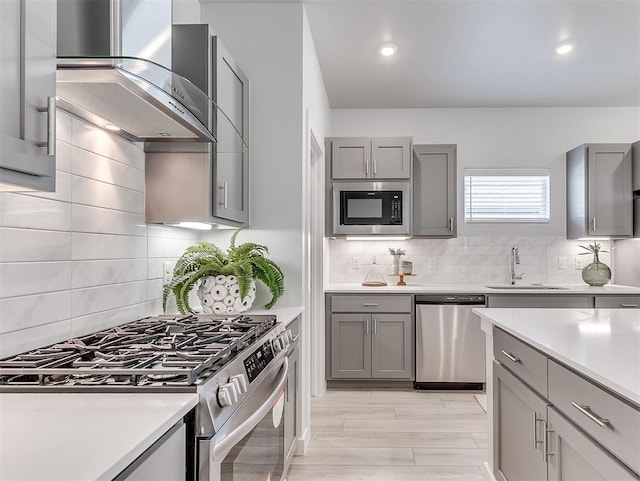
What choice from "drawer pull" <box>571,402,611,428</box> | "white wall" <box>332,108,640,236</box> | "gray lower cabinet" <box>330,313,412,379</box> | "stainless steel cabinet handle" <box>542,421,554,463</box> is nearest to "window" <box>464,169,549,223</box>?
"white wall" <box>332,108,640,236</box>

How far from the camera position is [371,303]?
170 inches

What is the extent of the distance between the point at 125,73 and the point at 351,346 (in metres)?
3.43

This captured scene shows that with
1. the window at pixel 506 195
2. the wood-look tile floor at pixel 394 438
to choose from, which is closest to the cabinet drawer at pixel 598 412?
the wood-look tile floor at pixel 394 438

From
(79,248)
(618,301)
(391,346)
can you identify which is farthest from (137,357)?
(618,301)

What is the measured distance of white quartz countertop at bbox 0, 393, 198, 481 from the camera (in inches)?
30.1

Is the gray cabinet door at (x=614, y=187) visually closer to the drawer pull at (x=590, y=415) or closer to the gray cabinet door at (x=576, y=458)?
the gray cabinet door at (x=576, y=458)

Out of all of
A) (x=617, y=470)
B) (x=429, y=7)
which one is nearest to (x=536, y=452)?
(x=617, y=470)

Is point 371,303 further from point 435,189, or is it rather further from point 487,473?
point 487,473

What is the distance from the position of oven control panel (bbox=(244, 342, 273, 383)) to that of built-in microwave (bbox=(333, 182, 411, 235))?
2712mm

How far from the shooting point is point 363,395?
13.8 feet

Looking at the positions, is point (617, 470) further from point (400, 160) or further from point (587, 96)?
point (587, 96)

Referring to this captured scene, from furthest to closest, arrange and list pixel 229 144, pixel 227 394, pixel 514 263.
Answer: pixel 514 263 < pixel 229 144 < pixel 227 394

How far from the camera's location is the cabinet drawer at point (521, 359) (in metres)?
1.75

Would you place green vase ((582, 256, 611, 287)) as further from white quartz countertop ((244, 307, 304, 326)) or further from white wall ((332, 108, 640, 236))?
white quartz countertop ((244, 307, 304, 326))
